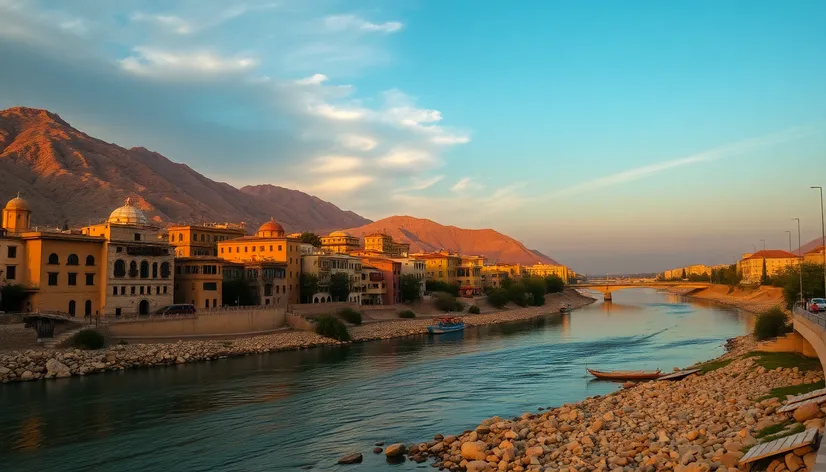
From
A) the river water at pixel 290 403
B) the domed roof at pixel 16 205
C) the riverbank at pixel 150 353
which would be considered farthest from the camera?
the domed roof at pixel 16 205

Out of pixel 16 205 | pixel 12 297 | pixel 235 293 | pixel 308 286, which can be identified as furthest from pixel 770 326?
pixel 16 205

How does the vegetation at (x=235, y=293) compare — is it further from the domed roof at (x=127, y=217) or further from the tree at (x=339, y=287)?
the tree at (x=339, y=287)

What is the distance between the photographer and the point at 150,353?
4125cm

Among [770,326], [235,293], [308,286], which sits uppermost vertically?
[308,286]

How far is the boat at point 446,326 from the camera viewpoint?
63.6 metres

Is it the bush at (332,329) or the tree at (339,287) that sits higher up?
the tree at (339,287)

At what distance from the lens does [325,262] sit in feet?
227

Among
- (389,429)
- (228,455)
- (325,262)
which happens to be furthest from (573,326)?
(228,455)

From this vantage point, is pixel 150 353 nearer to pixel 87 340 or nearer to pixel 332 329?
pixel 87 340

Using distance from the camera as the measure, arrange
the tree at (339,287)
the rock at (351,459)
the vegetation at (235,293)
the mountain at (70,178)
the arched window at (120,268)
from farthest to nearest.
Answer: the mountain at (70,178) → the tree at (339,287) → the vegetation at (235,293) → the arched window at (120,268) → the rock at (351,459)

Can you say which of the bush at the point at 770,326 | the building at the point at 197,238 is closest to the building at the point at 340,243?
the building at the point at 197,238

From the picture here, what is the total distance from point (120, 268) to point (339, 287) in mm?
24809

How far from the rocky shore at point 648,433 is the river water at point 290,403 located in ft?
7.60

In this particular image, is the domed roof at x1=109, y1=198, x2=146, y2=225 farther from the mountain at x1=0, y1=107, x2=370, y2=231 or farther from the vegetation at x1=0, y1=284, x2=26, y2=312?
the mountain at x1=0, y1=107, x2=370, y2=231
